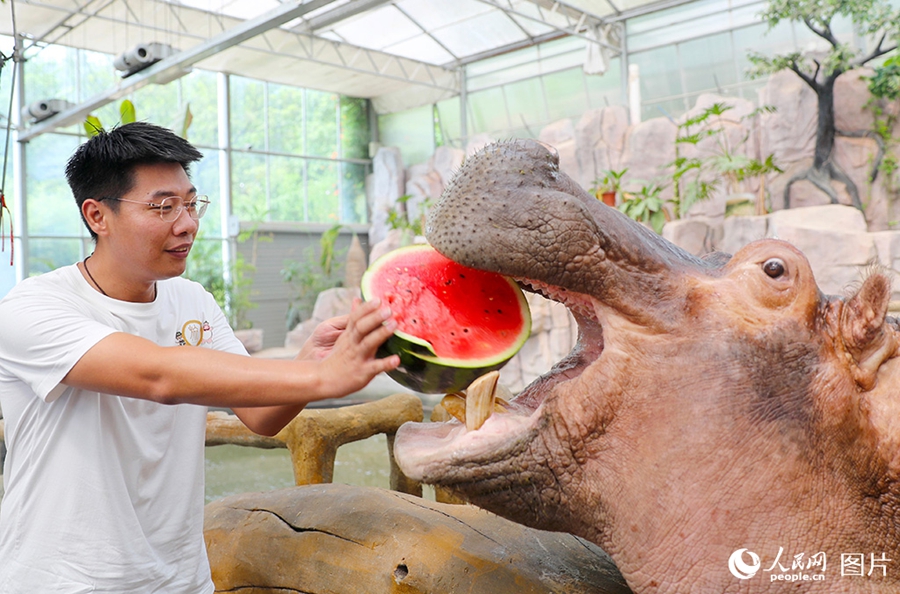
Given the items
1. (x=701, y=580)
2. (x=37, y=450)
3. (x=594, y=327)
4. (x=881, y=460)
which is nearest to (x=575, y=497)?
(x=701, y=580)

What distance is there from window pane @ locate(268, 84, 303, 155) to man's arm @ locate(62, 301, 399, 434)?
66.2 feet

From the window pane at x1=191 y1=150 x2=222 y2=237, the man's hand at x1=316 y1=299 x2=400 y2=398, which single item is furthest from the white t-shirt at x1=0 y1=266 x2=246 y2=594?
the window pane at x1=191 y1=150 x2=222 y2=237

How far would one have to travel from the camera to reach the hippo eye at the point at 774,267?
1.53m

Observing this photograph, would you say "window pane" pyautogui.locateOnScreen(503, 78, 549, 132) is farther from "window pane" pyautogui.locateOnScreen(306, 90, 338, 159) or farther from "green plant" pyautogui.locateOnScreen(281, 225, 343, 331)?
"green plant" pyautogui.locateOnScreen(281, 225, 343, 331)

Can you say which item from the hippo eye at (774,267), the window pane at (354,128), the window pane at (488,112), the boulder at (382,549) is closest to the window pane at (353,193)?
the window pane at (354,128)

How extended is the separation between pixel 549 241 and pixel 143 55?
1035cm

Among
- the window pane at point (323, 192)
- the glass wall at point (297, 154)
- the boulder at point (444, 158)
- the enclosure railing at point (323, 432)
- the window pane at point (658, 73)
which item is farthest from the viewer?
the window pane at point (323, 192)

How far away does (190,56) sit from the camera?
39.7ft

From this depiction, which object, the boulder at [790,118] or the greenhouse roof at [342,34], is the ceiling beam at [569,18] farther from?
the boulder at [790,118]

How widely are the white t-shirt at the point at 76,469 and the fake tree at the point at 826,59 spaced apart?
44.0ft


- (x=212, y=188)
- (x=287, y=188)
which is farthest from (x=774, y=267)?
(x=287, y=188)

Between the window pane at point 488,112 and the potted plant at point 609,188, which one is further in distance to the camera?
the window pane at point 488,112

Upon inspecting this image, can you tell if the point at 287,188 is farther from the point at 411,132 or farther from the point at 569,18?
the point at 569,18

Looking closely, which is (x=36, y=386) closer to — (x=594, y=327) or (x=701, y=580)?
(x=594, y=327)
